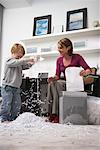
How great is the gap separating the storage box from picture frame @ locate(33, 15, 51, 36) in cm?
147

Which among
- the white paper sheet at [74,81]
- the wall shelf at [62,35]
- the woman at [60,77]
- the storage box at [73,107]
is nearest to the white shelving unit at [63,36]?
the wall shelf at [62,35]

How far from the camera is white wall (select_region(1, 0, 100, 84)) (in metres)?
2.52

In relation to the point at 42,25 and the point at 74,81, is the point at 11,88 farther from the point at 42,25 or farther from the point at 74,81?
the point at 42,25

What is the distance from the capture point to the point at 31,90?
211cm

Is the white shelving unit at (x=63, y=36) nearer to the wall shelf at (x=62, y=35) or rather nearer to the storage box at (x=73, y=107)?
the wall shelf at (x=62, y=35)

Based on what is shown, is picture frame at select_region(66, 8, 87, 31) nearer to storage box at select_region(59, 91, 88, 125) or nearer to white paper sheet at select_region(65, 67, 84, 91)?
white paper sheet at select_region(65, 67, 84, 91)

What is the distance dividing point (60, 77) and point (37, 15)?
1.53 m

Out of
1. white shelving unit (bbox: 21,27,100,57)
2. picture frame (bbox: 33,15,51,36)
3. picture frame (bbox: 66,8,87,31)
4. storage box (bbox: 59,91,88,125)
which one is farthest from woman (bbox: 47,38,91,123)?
picture frame (bbox: 33,15,51,36)

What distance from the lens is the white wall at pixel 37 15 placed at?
252 cm

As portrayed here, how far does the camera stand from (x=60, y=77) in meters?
1.47

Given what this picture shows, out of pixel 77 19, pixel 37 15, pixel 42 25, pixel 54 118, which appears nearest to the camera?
pixel 54 118

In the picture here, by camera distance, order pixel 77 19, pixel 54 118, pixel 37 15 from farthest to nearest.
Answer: pixel 37 15, pixel 77 19, pixel 54 118

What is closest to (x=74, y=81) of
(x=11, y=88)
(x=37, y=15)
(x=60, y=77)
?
(x=60, y=77)

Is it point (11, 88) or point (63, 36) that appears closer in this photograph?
point (11, 88)
